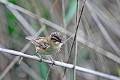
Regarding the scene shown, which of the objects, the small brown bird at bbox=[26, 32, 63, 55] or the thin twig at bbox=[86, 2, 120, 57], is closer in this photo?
the small brown bird at bbox=[26, 32, 63, 55]

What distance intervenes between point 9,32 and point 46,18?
15.9 inches

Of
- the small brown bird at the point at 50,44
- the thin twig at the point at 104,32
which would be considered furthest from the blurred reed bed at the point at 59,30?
the small brown bird at the point at 50,44

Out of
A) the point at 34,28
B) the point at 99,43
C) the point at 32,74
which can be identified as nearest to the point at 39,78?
the point at 32,74

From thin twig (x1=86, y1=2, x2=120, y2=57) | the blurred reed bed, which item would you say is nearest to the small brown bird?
the blurred reed bed

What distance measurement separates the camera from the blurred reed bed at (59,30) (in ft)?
10.0

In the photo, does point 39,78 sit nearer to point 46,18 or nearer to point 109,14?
point 46,18

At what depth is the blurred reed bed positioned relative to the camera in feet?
10.0

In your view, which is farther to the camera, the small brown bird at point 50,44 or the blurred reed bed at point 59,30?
the blurred reed bed at point 59,30

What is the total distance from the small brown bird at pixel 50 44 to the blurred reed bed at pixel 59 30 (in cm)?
30

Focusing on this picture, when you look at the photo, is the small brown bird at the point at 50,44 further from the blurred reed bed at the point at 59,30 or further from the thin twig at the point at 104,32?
the thin twig at the point at 104,32

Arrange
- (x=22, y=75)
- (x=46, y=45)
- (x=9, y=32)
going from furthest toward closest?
(x=22, y=75), (x=9, y=32), (x=46, y=45)

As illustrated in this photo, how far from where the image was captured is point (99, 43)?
3580mm

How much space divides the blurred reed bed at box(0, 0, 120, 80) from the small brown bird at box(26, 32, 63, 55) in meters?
0.30

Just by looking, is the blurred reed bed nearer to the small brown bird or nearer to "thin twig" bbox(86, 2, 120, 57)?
"thin twig" bbox(86, 2, 120, 57)
